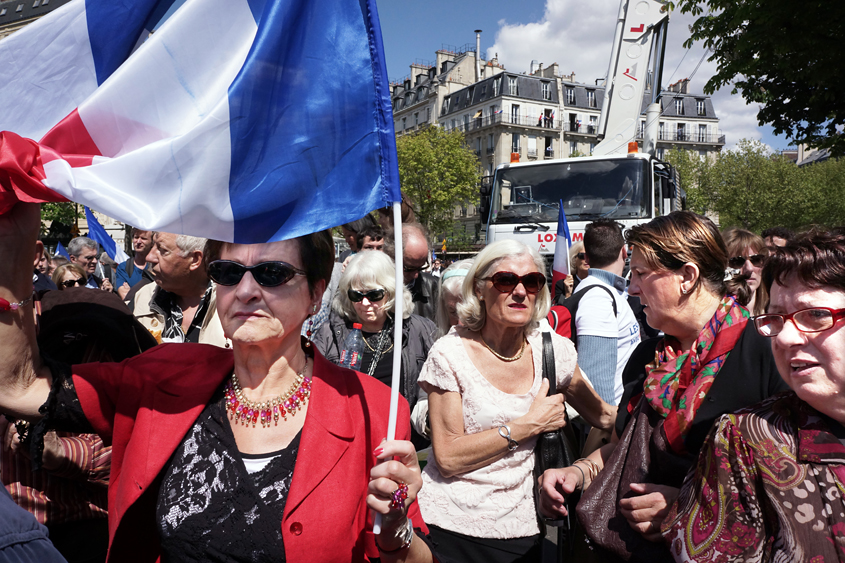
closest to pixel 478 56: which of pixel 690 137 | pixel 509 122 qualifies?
pixel 509 122

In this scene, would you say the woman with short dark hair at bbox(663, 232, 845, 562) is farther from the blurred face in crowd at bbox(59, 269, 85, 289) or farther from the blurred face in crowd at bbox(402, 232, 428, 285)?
the blurred face in crowd at bbox(59, 269, 85, 289)

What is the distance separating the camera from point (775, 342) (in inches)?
63.1

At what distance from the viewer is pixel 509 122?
58594 millimetres

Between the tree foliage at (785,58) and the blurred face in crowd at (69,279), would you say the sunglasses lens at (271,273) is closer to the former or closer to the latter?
the blurred face in crowd at (69,279)

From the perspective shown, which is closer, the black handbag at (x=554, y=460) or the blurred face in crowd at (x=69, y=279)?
the black handbag at (x=554, y=460)

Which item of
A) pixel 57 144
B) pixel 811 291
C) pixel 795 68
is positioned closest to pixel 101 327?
pixel 57 144

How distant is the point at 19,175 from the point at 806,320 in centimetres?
204

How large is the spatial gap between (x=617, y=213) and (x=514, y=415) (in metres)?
6.64

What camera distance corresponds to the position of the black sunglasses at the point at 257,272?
1835 mm

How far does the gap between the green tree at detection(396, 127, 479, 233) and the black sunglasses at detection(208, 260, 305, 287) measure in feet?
134

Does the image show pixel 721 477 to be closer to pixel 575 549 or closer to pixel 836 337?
pixel 836 337

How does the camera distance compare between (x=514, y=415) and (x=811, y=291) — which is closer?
(x=811, y=291)

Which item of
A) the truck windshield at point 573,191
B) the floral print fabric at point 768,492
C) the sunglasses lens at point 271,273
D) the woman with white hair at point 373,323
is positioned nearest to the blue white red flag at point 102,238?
the truck windshield at point 573,191

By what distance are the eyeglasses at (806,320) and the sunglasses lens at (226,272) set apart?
4.88ft
